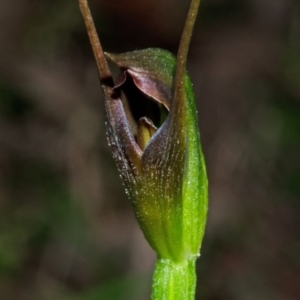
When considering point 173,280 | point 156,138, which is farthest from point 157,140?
point 173,280

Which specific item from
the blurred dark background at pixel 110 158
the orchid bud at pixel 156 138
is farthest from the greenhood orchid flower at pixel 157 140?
the blurred dark background at pixel 110 158

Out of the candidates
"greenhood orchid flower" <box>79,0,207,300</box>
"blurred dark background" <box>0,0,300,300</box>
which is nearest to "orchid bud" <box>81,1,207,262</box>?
"greenhood orchid flower" <box>79,0,207,300</box>

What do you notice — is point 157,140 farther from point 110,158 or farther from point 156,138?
point 110,158

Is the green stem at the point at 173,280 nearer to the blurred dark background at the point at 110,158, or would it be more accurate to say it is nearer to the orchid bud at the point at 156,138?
the orchid bud at the point at 156,138

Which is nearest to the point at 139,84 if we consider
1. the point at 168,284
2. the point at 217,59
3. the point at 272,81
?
the point at 168,284

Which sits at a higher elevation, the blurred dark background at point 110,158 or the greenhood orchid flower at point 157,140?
the greenhood orchid flower at point 157,140

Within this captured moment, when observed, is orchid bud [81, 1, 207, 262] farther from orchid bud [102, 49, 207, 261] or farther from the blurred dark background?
the blurred dark background

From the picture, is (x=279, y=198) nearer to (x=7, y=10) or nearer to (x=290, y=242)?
(x=290, y=242)
